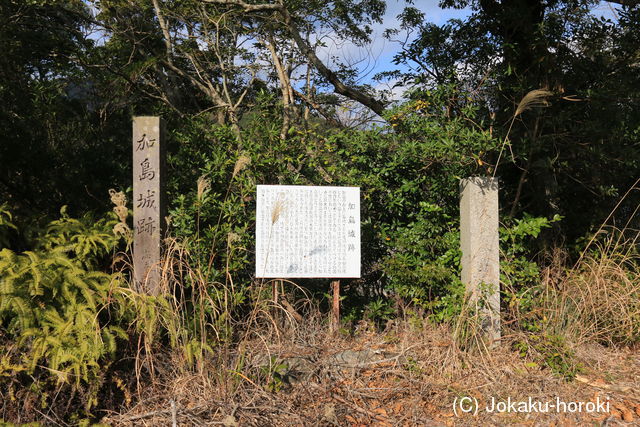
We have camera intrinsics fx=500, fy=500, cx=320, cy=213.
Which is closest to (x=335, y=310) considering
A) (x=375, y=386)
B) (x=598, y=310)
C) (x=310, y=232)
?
(x=310, y=232)

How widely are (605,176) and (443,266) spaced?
107 inches

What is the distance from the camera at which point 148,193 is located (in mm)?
4262

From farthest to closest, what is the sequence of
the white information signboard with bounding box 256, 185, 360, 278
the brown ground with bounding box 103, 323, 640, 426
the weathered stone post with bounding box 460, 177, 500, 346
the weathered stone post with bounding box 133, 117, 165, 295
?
the white information signboard with bounding box 256, 185, 360, 278 → the weathered stone post with bounding box 460, 177, 500, 346 → the weathered stone post with bounding box 133, 117, 165, 295 → the brown ground with bounding box 103, 323, 640, 426

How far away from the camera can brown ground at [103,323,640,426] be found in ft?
11.0

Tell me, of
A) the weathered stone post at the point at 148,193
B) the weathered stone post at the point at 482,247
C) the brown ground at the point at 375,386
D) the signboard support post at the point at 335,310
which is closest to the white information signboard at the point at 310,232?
the signboard support post at the point at 335,310

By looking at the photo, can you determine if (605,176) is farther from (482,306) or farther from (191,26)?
(191,26)

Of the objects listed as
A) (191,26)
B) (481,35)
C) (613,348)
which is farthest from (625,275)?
(191,26)

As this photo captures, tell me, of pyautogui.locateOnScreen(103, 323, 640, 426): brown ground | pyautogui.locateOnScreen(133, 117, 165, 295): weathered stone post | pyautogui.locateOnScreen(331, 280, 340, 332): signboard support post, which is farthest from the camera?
pyautogui.locateOnScreen(331, 280, 340, 332): signboard support post

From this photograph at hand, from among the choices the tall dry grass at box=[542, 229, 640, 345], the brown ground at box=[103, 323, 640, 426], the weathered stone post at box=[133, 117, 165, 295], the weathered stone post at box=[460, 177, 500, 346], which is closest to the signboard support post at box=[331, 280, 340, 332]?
the brown ground at box=[103, 323, 640, 426]

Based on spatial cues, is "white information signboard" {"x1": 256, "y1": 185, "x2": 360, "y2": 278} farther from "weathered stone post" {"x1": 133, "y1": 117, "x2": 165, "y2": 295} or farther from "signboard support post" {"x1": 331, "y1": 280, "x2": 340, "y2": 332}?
"weathered stone post" {"x1": 133, "y1": 117, "x2": 165, "y2": 295}

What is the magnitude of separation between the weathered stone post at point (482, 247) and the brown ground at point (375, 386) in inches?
14.4

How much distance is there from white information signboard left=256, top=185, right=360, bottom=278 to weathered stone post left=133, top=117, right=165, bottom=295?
2.93ft

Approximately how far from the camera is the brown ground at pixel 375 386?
3.36 m

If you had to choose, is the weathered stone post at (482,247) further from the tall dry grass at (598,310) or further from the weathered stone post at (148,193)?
the weathered stone post at (148,193)
